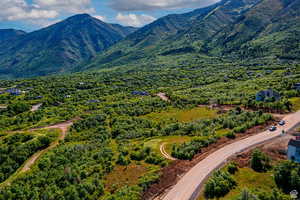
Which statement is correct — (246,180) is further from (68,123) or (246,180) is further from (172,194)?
(68,123)

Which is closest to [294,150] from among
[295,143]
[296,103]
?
[295,143]

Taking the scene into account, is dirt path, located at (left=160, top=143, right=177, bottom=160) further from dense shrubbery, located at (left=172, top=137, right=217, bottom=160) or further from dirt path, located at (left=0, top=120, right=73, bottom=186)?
dirt path, located at (left=0, top=120, right=73, bottom=186)

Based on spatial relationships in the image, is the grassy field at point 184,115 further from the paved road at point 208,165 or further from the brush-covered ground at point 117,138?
the paved road at point 208,165

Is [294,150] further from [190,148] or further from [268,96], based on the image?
[268,96]

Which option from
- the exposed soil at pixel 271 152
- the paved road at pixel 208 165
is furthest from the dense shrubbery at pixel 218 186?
the exposed soil at pixel 271 152

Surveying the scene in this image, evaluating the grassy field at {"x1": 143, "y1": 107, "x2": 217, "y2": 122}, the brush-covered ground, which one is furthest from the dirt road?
the grassy field at {"x1": 143, "y1": 107, "x2": 217, "y2": 122}

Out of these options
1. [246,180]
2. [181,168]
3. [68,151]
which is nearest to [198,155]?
[181,168]
